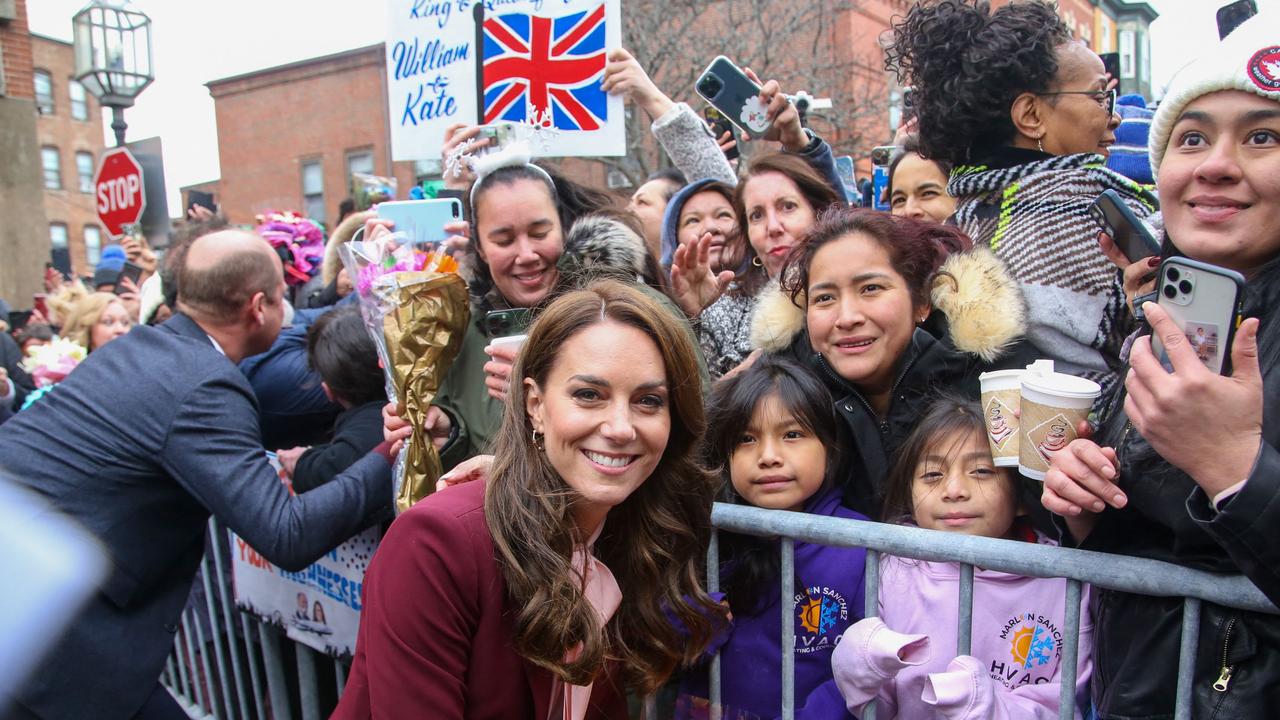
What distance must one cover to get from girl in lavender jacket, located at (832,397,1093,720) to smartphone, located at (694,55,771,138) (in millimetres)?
2035

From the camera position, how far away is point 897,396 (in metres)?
2.44

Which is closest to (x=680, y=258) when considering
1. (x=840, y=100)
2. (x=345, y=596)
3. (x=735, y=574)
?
(x=735, y=574)

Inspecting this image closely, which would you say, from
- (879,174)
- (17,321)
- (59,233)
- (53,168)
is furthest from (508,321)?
(53,168)

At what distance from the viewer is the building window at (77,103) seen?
4353cm

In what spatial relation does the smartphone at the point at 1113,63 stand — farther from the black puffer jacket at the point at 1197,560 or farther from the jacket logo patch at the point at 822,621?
the jacket logo patch at the point at 822,621

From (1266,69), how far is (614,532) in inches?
62.4

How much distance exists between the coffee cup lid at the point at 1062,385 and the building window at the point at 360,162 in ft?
96.0

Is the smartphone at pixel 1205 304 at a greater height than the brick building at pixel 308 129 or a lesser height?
lesser

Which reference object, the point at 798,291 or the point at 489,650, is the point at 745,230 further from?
the point at 489,650

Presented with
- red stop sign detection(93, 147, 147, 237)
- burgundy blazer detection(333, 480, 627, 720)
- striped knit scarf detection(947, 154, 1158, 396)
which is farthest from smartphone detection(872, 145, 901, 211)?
red stop sign detection(93, 147, 147, 237)

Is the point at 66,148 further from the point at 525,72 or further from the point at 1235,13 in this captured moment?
the point at 1235,13

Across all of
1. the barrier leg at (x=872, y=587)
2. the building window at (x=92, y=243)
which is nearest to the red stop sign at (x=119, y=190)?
the barrier leg at (x=872, y=587)

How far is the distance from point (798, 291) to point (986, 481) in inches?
33.0

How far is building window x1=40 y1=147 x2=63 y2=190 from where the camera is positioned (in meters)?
42.2
